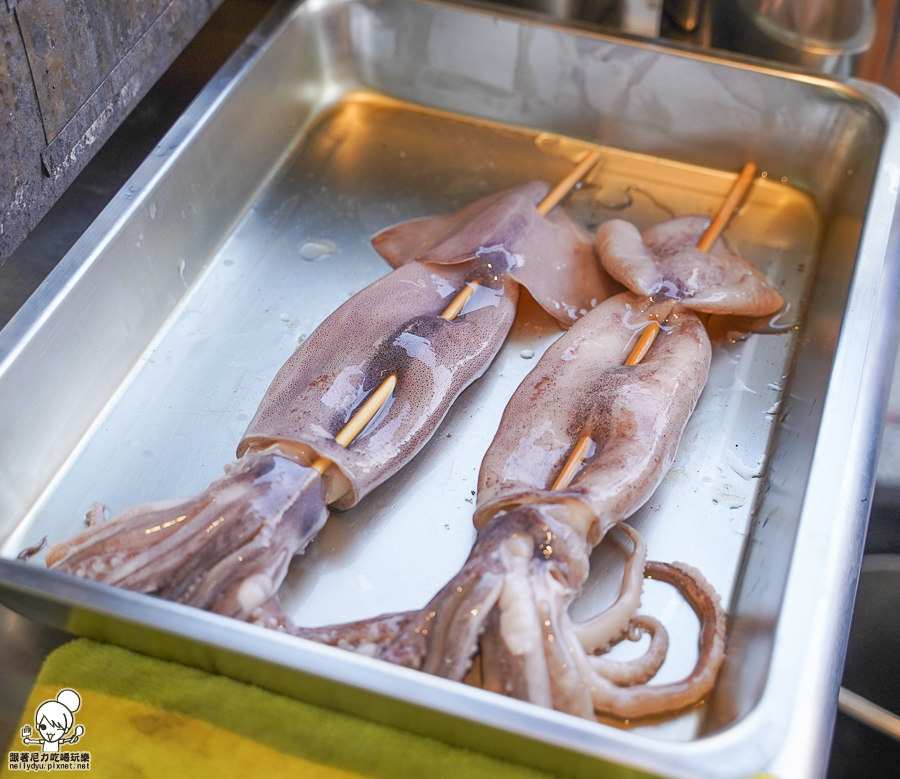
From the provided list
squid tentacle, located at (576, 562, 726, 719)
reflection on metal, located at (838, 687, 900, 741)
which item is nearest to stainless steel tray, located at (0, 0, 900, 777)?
squid tentacle, located at (576, 562, 726, 719)

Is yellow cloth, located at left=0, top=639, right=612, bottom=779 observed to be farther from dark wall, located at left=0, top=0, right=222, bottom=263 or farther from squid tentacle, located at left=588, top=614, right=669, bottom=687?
dark wall, located at left=0, top=0, right=222, bottom=263

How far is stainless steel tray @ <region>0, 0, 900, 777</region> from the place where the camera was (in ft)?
5.05

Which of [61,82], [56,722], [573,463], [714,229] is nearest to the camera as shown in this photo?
[56,722]

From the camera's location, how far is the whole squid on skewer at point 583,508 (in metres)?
1.57

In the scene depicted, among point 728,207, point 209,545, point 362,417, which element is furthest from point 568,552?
point 728,207

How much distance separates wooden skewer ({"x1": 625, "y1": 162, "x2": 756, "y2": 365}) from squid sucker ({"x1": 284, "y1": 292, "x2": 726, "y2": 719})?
3 centimetres

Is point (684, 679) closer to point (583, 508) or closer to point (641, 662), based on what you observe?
point (641, 662)

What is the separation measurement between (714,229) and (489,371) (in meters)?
0.77

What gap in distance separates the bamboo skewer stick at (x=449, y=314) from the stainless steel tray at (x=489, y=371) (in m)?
0.09

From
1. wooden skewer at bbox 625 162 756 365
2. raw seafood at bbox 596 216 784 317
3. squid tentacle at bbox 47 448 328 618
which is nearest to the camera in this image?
squid tentacle at bbox 47 448 328 618

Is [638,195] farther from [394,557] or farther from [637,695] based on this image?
[637,695]

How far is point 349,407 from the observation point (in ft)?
6.55

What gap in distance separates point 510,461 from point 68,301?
1034mm

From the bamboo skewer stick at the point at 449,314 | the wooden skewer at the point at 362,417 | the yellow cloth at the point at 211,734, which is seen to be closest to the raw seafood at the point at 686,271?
the bamboo skewer stick at the point at 449,314
